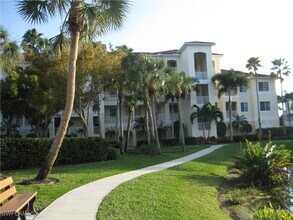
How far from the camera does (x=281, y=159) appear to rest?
1666cm

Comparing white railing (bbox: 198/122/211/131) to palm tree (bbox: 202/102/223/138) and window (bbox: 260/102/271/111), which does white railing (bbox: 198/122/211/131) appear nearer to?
palm tree (bbox: 202/102/223/138)

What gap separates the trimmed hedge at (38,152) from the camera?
17.6 metres

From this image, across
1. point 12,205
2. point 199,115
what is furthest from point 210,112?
point 12,205

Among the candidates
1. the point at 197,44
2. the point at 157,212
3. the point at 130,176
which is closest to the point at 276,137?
the point at 197,44

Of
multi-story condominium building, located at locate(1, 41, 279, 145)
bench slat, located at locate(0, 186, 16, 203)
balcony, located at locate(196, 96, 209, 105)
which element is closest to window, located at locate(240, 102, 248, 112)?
multi-story condominium building, located at locate(1, 41, 279, 145)

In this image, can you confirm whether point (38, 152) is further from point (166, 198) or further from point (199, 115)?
point (199, 115)

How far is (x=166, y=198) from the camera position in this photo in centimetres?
1100

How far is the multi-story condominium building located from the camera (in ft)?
162

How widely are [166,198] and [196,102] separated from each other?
129ft

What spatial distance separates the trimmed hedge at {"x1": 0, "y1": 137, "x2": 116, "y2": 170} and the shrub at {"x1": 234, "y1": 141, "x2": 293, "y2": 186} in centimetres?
890

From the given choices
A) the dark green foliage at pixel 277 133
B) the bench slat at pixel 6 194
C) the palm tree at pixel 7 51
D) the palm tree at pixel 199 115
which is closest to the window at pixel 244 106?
the dark green foliage at pixel 277 133

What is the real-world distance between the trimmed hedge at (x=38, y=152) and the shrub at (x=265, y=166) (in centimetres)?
890

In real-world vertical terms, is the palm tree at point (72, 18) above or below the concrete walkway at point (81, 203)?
above

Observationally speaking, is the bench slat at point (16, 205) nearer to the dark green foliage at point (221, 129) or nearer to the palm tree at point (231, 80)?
the palm tree at point (231, 80)
